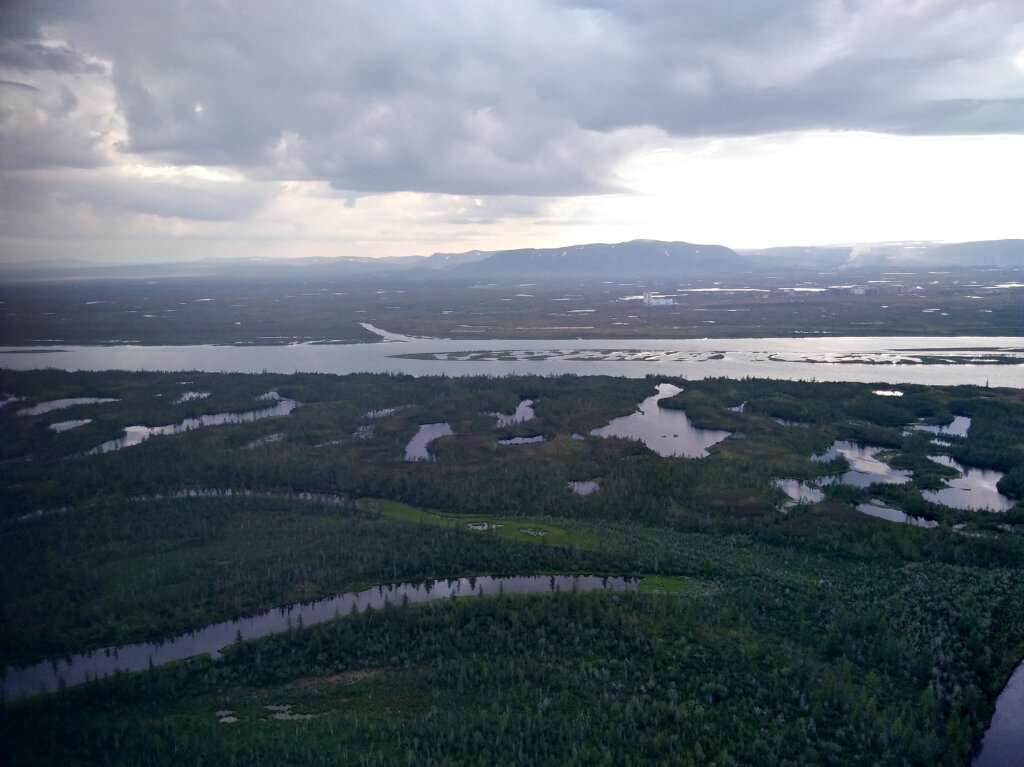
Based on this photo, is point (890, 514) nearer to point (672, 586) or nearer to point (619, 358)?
point (672, 586)

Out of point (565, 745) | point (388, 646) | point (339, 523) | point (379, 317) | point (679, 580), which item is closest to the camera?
point (565, 745)

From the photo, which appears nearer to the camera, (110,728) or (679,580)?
(110,728)

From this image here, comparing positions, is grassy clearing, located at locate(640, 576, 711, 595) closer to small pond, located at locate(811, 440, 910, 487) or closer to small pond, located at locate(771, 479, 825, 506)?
small pond, located at locate(771, 479, 825, 506)

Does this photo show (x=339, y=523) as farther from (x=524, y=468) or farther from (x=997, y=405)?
(x=997, y=405)

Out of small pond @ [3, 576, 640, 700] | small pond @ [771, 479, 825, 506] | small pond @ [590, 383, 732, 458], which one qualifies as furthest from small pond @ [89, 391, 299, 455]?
small pond @ [771, 479, 825, 506]

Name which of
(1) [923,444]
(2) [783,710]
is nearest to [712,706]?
(2) [783,710]

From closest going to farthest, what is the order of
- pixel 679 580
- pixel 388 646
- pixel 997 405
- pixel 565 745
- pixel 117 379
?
pixel 565 745, pixel 388 646, pixel 679 580, pixel 997 405, pixel 117 379
